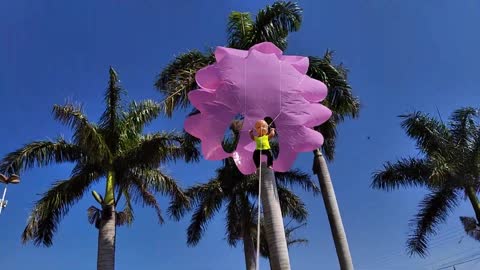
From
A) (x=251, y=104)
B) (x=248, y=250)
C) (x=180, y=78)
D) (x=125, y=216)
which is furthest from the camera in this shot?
(x=248, y=250)

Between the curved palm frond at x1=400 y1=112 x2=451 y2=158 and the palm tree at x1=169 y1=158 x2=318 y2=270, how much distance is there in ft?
18.8

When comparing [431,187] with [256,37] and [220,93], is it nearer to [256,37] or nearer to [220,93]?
[256,37]

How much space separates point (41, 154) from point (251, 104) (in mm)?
9398

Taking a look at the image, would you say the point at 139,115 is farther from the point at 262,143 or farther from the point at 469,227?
the point at 469,227

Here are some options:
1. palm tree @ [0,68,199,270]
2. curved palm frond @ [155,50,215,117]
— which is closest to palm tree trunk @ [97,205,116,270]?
palm tree @ [0,68,199,270]

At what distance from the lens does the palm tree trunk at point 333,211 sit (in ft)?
47.1

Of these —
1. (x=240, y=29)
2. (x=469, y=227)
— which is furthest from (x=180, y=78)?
(x=469, y=227)

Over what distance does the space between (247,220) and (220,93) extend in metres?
14.2

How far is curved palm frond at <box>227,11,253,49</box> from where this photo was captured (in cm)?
1466

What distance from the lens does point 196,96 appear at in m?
9.26

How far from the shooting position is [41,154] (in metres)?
15.5

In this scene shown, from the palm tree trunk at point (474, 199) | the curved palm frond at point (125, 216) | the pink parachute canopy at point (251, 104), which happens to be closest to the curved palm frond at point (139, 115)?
the curved palm frond at point (125, 216)

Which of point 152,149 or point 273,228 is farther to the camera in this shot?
point 152,149

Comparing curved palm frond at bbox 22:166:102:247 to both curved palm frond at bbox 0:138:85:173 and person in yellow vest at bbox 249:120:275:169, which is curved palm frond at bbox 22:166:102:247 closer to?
curved palm frond at bbox 0:138:85:173
